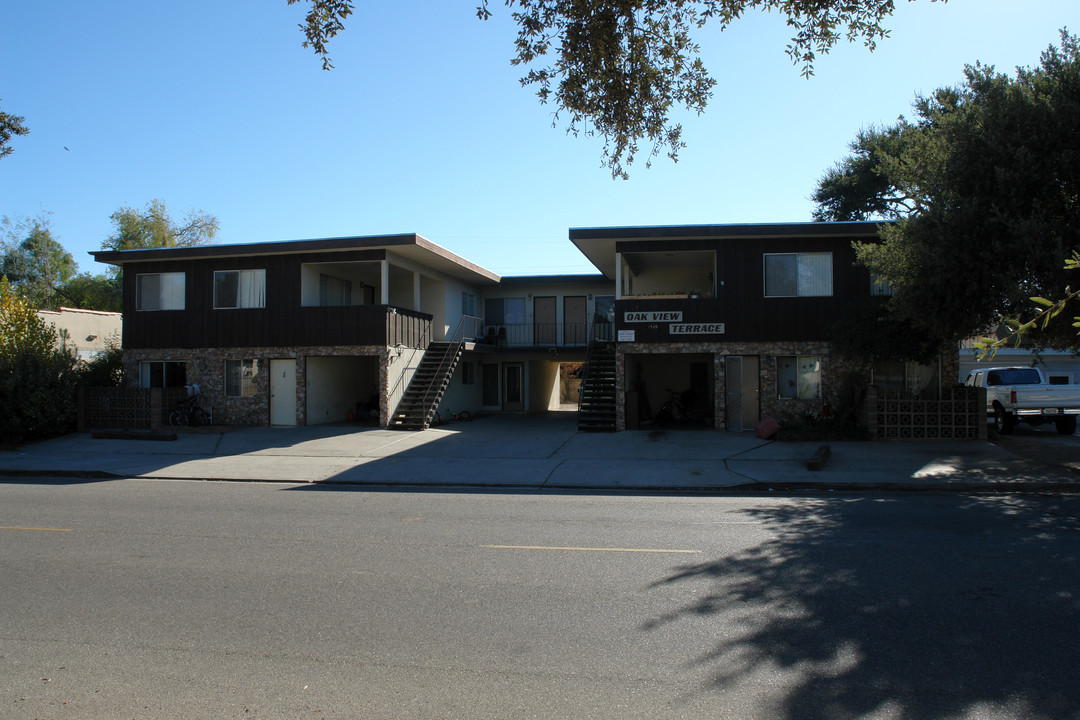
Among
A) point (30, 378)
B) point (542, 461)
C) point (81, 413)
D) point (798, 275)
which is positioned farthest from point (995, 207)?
point (81, 413)

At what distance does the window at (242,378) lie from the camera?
22.5 meters

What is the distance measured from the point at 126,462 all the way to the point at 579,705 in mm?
15254

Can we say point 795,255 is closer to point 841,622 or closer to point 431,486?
point 431,486

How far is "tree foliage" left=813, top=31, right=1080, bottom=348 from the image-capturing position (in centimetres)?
1231

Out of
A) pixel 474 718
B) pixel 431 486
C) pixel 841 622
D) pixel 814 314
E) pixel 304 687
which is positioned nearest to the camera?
pixel 474 718

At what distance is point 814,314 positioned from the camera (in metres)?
19.8

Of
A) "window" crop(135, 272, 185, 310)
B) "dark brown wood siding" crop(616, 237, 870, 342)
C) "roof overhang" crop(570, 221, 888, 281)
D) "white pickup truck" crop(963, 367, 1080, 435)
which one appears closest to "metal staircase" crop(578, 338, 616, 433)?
"dark brown wood siding" crop(616, 237, 870, 342)

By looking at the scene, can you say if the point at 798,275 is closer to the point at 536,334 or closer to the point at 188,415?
the point at 536,334

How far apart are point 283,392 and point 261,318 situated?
2.38 m

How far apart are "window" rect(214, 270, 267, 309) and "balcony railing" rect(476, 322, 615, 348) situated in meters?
8.77

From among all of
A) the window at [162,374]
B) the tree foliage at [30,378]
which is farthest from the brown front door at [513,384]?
the tree foliage at [30,378]

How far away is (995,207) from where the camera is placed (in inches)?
492

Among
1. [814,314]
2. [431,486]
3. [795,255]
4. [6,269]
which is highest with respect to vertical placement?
[6,269]

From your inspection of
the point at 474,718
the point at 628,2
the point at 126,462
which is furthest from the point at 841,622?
the point at 126,462
